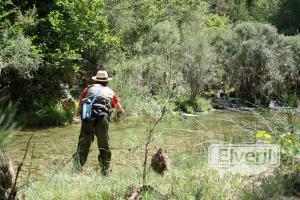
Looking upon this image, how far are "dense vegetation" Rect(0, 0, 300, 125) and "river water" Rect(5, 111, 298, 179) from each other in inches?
46.3

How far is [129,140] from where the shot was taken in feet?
19.0

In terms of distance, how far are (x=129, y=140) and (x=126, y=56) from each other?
70.9 feet

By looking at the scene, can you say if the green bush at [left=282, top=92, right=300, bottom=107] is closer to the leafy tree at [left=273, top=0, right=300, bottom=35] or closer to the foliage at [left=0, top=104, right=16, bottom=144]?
the foliage at [left=0, top=104, right=16, bottom=144]

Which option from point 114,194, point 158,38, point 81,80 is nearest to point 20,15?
point 81,80

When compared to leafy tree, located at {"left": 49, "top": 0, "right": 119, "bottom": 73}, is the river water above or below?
below

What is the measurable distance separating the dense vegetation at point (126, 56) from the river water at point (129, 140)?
1177 millimetres

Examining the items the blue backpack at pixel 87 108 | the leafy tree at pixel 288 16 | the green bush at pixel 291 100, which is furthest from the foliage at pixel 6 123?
the leafy tree at pixel 288 16

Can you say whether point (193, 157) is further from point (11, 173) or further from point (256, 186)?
point (11, 173)

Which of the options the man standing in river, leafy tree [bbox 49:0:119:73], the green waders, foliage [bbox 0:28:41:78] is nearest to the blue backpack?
the man standing in river

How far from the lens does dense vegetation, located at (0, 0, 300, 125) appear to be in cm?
1909

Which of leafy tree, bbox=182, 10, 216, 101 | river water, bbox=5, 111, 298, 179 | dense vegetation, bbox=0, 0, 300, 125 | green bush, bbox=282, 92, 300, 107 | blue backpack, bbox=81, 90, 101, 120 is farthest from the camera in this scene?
leafy tree, bbox=182, 10, 216, 101

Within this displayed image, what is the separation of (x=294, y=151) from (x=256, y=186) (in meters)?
0.57

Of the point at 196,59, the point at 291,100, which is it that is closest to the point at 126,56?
the point at 196,59

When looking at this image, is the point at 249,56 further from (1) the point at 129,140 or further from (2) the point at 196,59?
(1) the point at 129,140
